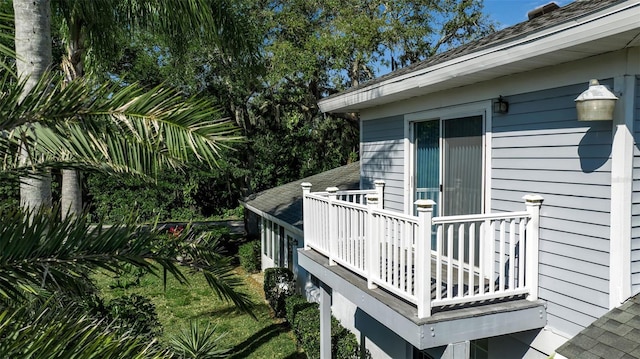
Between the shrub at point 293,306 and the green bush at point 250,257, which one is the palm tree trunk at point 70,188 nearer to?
the shrub at point 293,306

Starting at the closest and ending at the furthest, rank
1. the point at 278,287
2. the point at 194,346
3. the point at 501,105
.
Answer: the point at 501,105 < the point at 194,346 < the point at 278,287

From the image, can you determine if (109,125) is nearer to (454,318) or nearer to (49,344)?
(49,344)

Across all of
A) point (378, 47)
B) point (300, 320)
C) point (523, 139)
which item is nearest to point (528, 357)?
point (523, 139)

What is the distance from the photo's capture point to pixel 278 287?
38.9 ft

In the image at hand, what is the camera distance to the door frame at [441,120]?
530cm

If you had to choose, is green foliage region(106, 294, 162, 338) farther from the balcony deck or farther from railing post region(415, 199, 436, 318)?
railing post region(415, 199, 436, 318)

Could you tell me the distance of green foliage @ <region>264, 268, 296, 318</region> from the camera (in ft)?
36.9

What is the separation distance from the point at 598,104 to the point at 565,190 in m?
0.98

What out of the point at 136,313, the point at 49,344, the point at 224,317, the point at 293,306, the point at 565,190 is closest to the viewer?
the point at 49,344

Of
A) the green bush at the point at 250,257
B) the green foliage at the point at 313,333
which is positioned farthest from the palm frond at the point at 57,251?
the green bush at the point at 250,257

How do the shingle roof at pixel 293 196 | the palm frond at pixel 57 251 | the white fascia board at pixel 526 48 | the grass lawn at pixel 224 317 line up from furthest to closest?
1. the shingle roof at pixel 293 196
2. the grass lawn at pixel 224 317
3. the white fascia board at pixel 526 48
4. the palm frond at pixel 57 251

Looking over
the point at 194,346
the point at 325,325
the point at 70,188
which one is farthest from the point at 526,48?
the point at 194,346

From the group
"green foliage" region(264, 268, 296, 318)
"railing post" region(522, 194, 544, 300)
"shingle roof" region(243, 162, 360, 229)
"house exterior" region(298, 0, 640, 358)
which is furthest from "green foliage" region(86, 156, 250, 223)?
"railing post" region(522, 194, 544, 300)

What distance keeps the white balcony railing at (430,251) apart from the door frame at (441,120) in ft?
1.97
